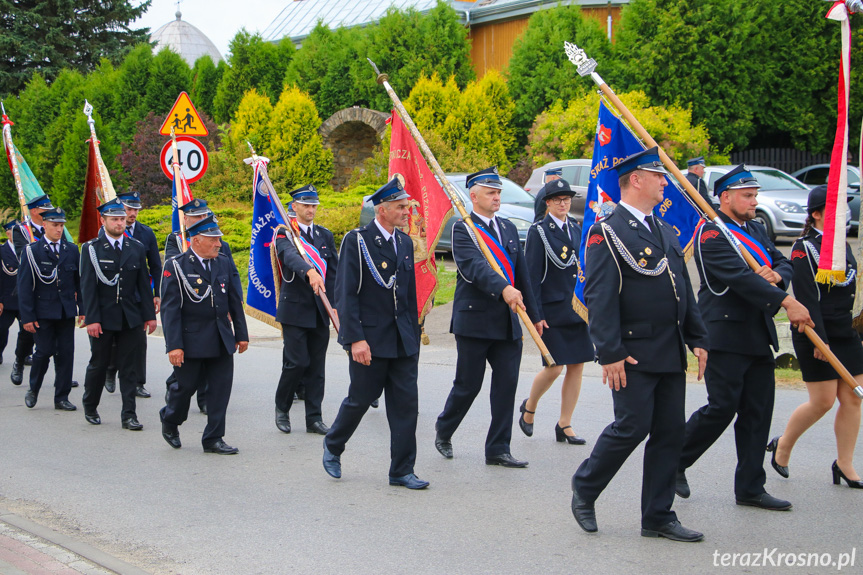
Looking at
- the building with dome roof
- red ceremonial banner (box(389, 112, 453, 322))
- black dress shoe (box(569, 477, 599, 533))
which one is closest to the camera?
black dress shoe (box(569, 477, 599, 533))

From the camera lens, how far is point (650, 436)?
5.03 metres

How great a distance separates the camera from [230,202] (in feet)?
83.8

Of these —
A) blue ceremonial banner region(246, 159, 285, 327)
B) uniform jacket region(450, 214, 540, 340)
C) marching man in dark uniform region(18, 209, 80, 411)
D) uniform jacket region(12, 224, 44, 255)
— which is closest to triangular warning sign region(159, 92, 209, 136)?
uniform jacket region(12, 224, 44, 255)

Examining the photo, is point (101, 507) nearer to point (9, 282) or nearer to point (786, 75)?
point (9, 282)

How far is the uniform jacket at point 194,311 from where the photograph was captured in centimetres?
731

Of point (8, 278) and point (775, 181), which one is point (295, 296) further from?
point (775, 181)

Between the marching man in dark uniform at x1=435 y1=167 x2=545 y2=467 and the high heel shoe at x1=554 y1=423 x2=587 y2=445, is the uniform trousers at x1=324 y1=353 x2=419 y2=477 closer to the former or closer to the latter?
the marching man in dark uniform at x1=435 y1=167 x2=545 y2=467

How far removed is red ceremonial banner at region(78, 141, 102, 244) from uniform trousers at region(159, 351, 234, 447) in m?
4.82

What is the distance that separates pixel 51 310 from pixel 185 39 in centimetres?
5052

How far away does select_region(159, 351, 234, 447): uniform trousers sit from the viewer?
24.3ft

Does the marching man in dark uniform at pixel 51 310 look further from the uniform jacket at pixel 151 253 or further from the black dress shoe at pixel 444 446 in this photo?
the black dress shoe at pixel 444 446

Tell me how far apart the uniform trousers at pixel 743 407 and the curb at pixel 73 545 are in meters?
3.25

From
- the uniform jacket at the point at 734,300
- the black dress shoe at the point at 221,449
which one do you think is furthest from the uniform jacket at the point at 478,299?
the black dress shoe at the point at 221,449

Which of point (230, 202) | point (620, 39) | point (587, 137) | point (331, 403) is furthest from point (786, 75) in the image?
point (331, 403)
